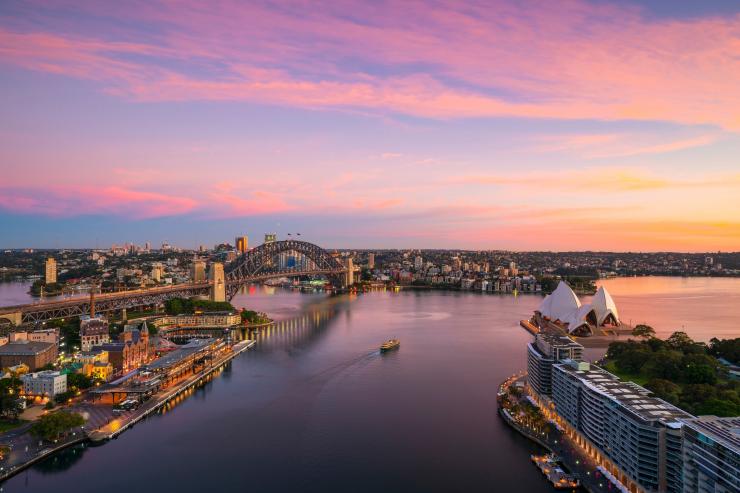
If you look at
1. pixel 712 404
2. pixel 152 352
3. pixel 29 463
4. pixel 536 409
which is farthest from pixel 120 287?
pixel 712 404

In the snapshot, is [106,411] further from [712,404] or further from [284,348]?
[712,404]

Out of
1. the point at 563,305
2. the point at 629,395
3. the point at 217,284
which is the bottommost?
the point at 629,395

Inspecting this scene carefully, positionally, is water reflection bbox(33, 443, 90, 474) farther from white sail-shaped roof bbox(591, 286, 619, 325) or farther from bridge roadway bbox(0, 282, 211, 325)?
white sail-shaped roof bbox(591, 286, 619, 325)

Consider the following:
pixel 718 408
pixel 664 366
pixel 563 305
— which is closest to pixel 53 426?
pixel 718 408

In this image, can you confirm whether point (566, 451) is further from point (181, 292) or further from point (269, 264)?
point (269, 264)

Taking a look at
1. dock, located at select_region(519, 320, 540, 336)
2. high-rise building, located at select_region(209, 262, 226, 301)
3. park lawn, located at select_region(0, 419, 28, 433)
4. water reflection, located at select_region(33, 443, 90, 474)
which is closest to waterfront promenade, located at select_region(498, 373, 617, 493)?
water reflection, located at select_region(33, 443, 90, 474)

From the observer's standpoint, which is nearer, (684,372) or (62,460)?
(62,460)
